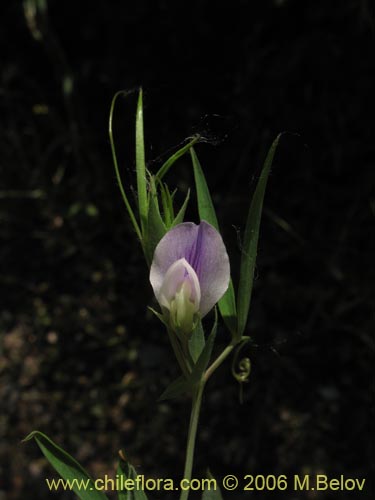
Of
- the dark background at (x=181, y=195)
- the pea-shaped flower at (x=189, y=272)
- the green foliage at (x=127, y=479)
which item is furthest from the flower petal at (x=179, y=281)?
the dark background at (x=181, y=195)

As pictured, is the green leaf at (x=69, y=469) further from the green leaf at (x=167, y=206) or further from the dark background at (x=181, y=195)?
the dark background at (x=181, y=195)

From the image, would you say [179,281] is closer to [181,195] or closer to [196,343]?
[196,343]

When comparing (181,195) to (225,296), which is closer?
(225,296)

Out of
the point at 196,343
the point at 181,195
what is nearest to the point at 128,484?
the point at 196,343

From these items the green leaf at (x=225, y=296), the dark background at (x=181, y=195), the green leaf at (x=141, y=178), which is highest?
the green leaf at (x=141, y=178)

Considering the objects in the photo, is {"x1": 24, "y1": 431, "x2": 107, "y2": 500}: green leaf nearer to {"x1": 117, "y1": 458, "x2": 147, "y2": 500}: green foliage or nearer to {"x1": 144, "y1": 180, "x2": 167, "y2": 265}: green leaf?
{"x1": 117, "y1": 458, "x2": 147, "y2": 500}: green foliage

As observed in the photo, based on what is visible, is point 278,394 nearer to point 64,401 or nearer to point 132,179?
point 64,401

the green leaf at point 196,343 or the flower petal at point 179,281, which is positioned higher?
the flower petal at point 179,281
